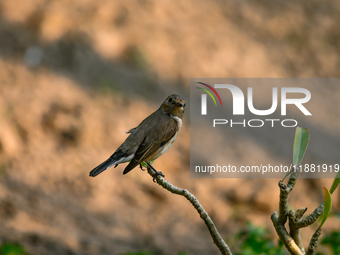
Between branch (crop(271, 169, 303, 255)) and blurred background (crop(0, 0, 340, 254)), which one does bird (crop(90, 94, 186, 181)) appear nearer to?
branch (crop(271, 169, 303, 255))

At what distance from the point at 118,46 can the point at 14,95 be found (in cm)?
166

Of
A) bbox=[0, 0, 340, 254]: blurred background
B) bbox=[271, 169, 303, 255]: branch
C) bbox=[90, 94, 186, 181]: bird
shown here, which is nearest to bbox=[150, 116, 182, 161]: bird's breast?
bbox=[90, 94, 186, 181]: bird

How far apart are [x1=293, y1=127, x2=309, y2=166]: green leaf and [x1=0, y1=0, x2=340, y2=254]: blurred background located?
9.72ft

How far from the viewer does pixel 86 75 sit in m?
5.05

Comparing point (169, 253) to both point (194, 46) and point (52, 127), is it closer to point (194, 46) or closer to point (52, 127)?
point (52, 127)

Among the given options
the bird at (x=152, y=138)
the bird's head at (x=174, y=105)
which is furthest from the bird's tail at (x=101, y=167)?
the bird's head at (x=174, y=105)

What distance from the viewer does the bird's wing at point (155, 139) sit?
1.47 m

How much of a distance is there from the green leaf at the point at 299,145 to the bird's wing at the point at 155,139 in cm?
68

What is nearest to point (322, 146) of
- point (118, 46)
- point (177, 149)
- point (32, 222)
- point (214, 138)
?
point (214, 138)

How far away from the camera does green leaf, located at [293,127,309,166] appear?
0.94 metres

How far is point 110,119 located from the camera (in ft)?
15.9

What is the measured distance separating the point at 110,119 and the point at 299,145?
407 cm

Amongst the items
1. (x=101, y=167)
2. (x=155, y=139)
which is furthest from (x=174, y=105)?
(x=101, y=167)

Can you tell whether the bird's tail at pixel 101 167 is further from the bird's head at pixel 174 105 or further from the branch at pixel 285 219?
the branch at pixel 285 219
